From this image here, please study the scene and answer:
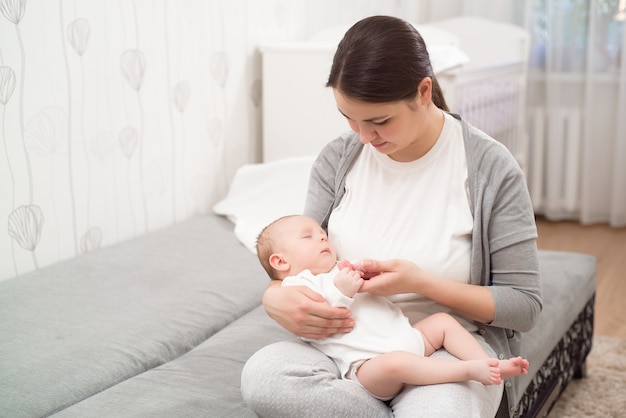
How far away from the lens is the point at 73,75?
2117mm

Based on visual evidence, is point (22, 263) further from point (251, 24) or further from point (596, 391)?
point (596, 391)

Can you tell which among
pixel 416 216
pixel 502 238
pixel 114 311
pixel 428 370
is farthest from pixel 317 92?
pixel 428 370

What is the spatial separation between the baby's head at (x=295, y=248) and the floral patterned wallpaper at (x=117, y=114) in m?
0.87

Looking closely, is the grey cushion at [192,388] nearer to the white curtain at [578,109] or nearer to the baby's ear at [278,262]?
the baby's ear at [278,262]

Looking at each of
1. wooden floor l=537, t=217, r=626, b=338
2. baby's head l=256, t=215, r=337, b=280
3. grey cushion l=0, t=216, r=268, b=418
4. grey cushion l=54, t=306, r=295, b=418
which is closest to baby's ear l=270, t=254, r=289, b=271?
baby's head l=256, t=215, r=337, b=280

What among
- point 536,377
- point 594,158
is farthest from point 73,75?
point 594,158

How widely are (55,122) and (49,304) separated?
0.53 m

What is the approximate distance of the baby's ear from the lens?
1.44 metres

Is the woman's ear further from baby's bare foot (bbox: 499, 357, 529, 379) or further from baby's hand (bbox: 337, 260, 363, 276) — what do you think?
baby's bare foot (bbox: 499, 357, 529, 379)

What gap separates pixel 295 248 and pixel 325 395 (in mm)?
314

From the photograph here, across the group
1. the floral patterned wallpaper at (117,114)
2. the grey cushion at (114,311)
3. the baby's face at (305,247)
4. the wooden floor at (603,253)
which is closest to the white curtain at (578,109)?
the wooden floor at (603,253)

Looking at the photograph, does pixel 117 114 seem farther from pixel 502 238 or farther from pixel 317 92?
pixel 502 238

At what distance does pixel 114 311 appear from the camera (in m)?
1.83

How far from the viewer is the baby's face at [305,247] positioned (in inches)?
56.2
